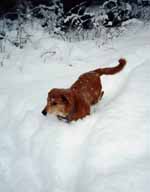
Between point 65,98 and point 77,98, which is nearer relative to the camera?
point 65,98

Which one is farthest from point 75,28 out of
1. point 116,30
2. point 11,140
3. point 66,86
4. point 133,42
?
point 11,140

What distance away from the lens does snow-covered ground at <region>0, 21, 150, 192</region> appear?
3616 millimetres

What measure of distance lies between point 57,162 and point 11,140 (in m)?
0.91

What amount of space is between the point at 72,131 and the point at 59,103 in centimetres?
40

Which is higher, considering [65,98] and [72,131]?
[65,98]

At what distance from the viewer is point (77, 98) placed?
15.2 ft

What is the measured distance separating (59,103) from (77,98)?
34cm

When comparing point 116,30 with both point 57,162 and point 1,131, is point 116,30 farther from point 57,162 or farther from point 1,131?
point 57,162

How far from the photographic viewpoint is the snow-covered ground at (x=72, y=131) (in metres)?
3.62

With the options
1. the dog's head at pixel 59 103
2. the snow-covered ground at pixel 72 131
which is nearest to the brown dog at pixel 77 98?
the dog's head at pixel 59 103

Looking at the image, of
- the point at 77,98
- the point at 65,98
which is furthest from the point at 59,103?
the point at 77,98

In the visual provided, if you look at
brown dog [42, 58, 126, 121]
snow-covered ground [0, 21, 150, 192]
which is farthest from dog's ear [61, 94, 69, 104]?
snow-covered ground [0, 21, 150, 192]

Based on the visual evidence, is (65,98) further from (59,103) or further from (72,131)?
(72,131)

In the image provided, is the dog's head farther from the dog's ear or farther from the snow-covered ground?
the snow-covered ground
